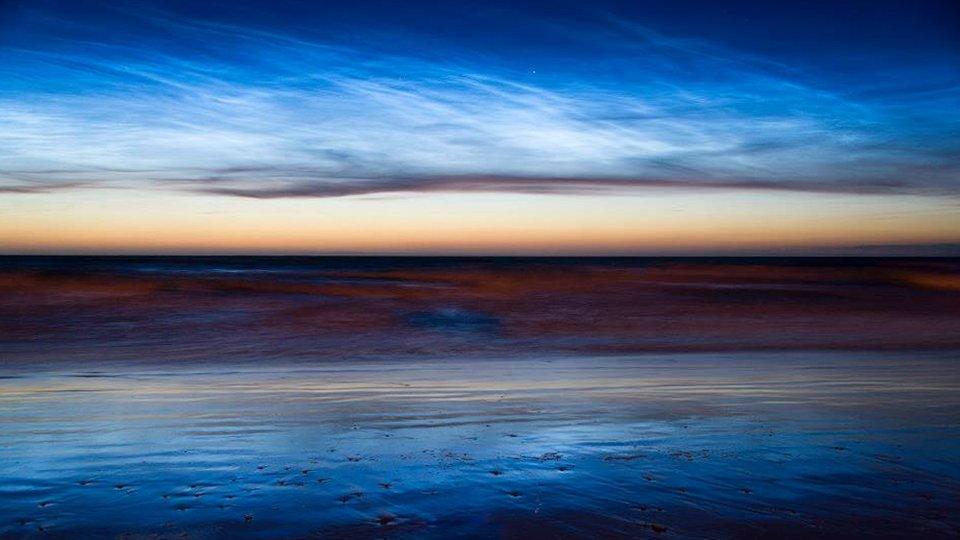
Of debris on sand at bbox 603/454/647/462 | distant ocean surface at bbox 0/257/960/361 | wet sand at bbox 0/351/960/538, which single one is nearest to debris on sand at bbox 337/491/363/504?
wet sand at bbox 0/351/960/538

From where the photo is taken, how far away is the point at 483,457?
20.9 ft

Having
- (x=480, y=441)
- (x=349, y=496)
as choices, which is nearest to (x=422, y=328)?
(x=480, y=441)

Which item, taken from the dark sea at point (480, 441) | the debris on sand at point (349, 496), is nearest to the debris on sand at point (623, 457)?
the dark sea at point (480, 441)

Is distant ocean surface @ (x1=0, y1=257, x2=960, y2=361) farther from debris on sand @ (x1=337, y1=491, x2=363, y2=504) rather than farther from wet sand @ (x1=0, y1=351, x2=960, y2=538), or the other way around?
debris on sand @ (x1=337, y1=491, x2=363, y2=504)

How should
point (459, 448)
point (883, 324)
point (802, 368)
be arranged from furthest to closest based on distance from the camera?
point (883, 324)
point (802, 368)
point (459, 448)

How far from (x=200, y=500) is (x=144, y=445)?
6.36 feet

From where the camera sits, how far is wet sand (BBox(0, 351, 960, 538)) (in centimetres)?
478

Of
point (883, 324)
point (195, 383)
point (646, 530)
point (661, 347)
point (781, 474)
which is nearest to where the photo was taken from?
point (646, 530)

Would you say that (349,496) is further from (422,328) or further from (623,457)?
(422,328)

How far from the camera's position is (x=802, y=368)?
40.6 feet

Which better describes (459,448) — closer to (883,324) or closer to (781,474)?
(781,474)

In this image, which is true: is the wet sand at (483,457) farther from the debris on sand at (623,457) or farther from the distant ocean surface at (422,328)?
the distant ocean surface at (422,328)

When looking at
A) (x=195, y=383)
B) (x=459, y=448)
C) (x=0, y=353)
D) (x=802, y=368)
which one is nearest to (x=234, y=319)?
(x=0, y=353)

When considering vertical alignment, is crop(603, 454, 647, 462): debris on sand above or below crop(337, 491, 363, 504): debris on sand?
below
